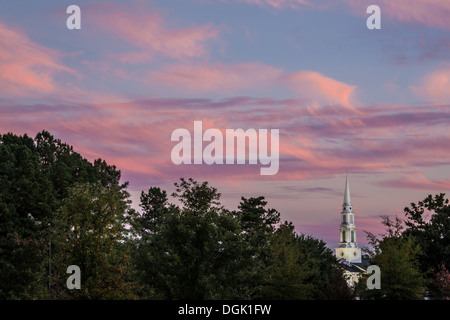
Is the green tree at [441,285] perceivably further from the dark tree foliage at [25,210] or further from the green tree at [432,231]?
the dark tree foliage at [25,210]

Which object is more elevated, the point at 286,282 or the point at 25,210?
the point at 25,210

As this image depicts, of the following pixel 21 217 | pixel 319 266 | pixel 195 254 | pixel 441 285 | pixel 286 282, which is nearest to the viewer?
pixel 195 254

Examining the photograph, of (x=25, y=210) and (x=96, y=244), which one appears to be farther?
(x=25, y=210)

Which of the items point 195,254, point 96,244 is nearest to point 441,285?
point 195,254

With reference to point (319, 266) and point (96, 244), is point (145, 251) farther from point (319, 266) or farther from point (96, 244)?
point (319, 266)

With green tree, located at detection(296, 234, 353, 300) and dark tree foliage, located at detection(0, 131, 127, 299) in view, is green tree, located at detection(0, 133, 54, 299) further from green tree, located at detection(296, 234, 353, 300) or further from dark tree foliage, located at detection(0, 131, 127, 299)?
green tree, located at detection(296, 234, 353, 300)

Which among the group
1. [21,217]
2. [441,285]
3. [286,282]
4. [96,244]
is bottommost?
[441,285]

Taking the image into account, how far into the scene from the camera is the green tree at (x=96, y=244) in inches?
1741

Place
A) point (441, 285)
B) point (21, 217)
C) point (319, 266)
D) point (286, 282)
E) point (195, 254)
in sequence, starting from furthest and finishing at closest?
point (319, 266), point (441, 285), point (21, 217), point (286, 282), point (195, 254)

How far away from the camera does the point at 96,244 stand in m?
45.0

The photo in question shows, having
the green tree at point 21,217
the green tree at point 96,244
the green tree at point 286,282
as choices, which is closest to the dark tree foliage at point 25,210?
the green tree at point 21,217
